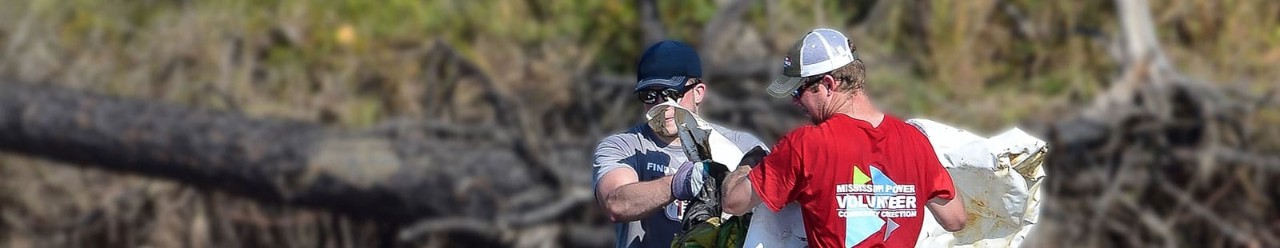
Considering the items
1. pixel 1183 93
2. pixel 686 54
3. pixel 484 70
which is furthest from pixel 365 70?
pixel 686 54

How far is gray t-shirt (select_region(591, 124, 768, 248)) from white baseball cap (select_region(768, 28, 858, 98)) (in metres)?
0.69

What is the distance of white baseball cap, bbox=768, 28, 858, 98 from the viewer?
10.3ft

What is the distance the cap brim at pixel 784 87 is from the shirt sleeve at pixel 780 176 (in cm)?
14

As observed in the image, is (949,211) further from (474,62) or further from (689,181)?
(474,62)

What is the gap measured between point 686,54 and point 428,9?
17.6 ft

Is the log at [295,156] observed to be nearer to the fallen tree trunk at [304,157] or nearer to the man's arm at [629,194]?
the fallen tree trunk at [304,157]

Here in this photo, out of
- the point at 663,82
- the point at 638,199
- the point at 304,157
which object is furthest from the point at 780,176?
the point at 304,157

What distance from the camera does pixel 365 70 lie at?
8.89 meters

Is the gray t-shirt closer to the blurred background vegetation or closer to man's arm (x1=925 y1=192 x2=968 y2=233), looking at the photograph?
man's arm (x1=925 y1=192 x2=968 y2=233)

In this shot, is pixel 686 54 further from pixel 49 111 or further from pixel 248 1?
pixel 248 1

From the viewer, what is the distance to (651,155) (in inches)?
154

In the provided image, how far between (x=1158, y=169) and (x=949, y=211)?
4.38m

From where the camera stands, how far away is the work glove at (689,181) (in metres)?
3.24

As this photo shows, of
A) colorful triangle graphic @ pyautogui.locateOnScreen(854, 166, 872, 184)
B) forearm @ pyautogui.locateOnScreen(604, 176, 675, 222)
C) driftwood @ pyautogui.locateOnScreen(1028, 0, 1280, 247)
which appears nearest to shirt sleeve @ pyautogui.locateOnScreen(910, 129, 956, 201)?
colorful triangle graphic @ pyautogui.locateOnScreen(854, 166, 872, 184)
